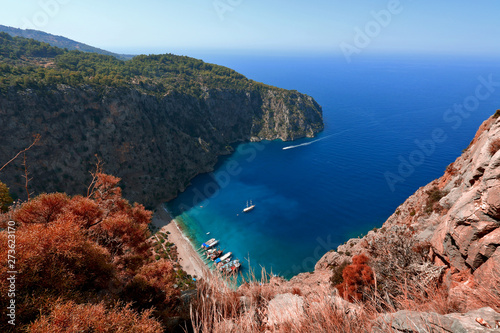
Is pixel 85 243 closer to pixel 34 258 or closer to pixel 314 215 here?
pixel 34 258

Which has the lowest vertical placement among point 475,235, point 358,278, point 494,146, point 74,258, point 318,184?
point 318,184

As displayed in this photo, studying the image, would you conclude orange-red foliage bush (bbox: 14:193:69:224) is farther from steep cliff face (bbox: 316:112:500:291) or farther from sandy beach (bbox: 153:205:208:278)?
sandy beach (bbox: 153:205:208:278)

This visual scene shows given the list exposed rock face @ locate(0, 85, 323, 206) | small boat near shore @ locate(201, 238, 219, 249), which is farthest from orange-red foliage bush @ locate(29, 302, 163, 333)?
exposed rock face @ locate(0, 85, 323, 206)

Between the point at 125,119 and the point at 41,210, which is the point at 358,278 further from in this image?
the point at 125,119

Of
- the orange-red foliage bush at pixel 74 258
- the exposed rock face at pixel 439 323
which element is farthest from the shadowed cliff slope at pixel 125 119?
the exposed rock face at pixel 439 323

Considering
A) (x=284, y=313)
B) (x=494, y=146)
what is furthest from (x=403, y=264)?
(x=284, y=313)

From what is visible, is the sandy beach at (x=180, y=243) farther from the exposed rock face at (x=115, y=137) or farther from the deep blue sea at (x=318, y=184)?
the exposed rock face at (x=115, y=137)
